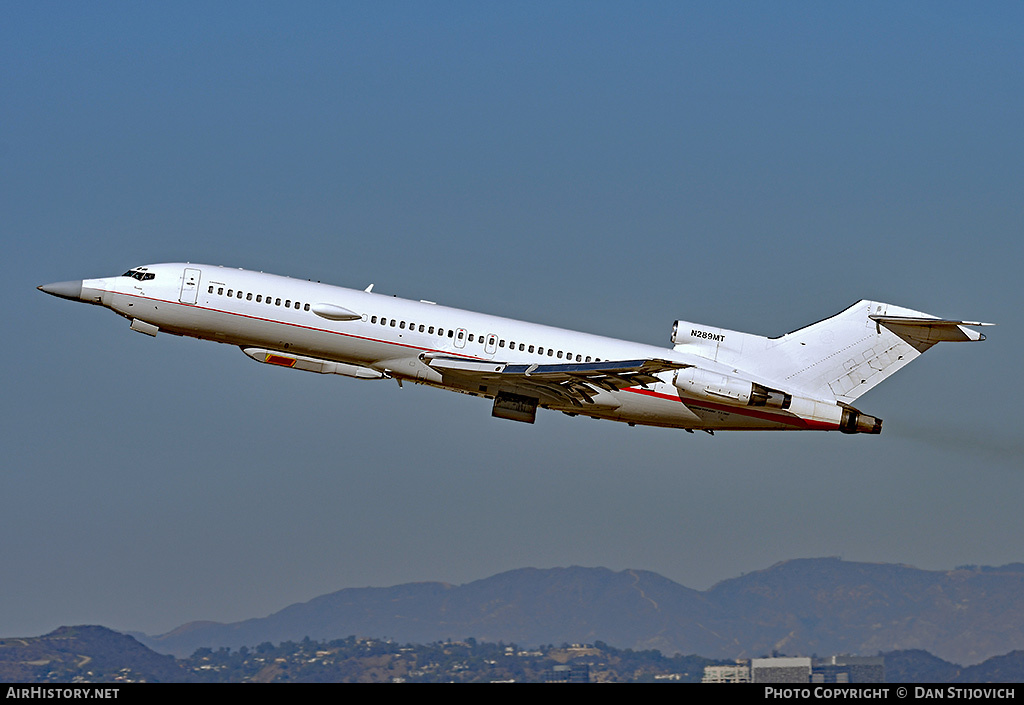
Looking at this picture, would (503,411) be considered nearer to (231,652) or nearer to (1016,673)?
(1016,673)

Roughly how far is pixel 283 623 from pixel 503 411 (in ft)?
482

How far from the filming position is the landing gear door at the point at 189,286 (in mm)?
46250

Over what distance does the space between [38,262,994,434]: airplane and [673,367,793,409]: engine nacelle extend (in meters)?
0.05

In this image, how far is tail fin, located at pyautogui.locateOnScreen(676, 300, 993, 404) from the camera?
50.1 meters

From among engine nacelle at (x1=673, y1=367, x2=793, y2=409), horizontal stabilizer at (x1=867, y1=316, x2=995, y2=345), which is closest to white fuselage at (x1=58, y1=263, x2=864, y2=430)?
engine nacelle at (x1=673, y1=367, x2=793, y2=409)

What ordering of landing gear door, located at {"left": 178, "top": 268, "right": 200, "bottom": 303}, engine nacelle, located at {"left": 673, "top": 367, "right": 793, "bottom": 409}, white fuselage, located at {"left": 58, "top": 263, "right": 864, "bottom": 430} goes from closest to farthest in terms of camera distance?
white fuselage, located at {"left": 58, "top": 263, "right": 864, "bottom": 430} → landing gear door, located at {"left": 178, "top": 268, "right": 200, "bottom": 303} → engine nacelle, located at {"left": 673, "top": 367, "right": 793, "bottom": 409}

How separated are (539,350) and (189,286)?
14427 millimetres

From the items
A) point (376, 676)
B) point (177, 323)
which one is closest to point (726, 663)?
point (376, 676)

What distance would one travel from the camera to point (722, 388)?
47.8 metres

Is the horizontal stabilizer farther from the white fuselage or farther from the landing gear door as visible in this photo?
the landing gear door

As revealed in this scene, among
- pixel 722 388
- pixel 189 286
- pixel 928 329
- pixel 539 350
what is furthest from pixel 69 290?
pixel 928 329

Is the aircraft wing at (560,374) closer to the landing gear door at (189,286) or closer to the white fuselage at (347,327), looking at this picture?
the white fuselage at (347,327)

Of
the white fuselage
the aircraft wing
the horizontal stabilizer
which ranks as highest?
the horizontal stabilizer

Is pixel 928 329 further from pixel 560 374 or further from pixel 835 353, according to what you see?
pixel 560 374
